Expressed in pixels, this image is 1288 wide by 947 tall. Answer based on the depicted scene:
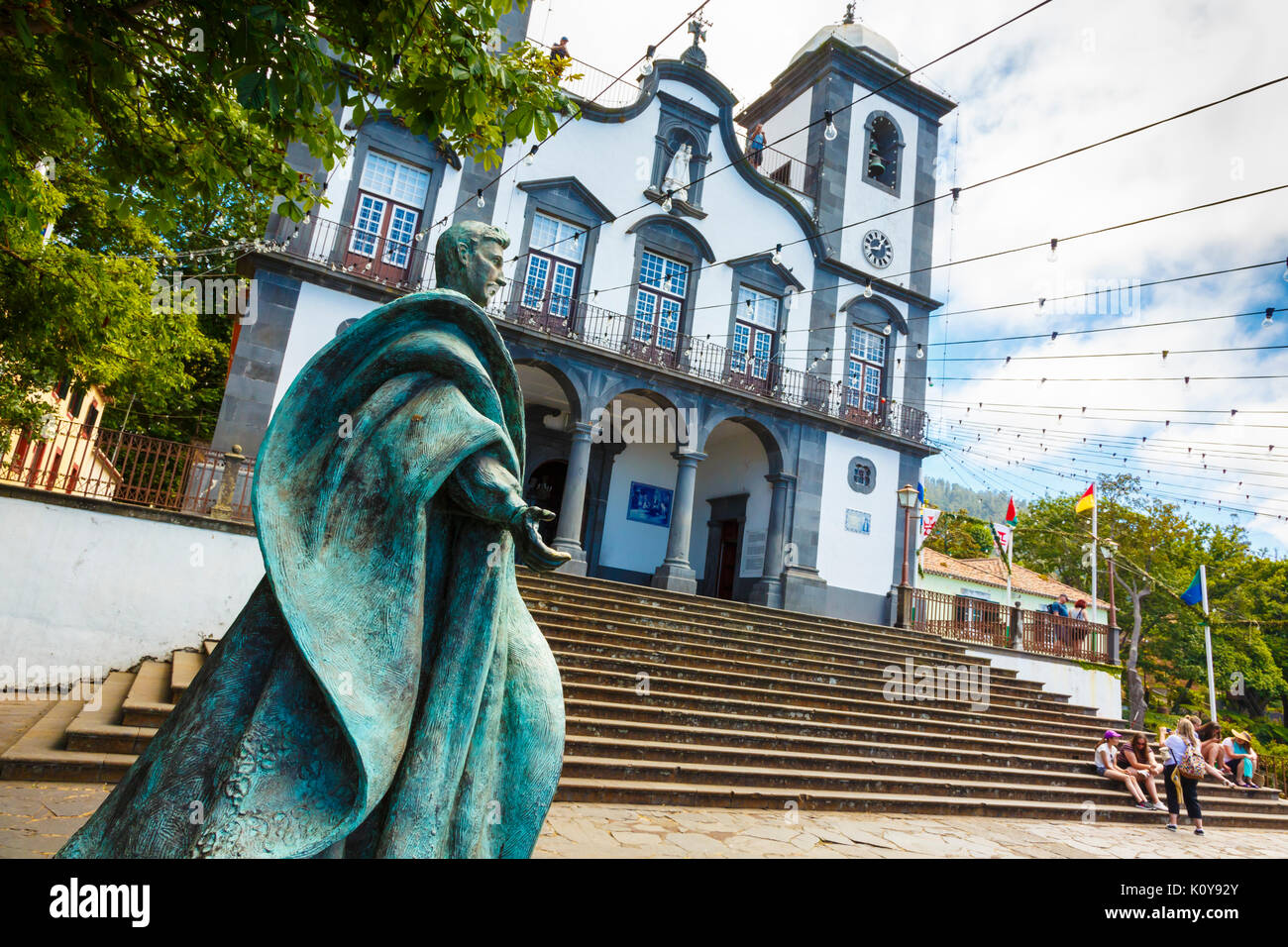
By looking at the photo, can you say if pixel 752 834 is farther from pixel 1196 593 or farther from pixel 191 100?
pixel 1196 593

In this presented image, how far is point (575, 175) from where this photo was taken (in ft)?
48.8

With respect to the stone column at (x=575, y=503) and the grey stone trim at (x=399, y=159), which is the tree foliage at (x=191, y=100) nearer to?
the grey stone trim at (x=399, y=159)

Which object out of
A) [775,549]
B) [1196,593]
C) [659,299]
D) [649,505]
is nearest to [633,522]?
[649,505]

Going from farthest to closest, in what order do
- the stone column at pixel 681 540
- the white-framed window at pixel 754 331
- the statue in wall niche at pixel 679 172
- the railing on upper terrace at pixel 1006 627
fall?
the white-framed window at pixel 754 331, the statue in wall niche at pixel 679 172, the railing on upper terrace at pixel 1006 627, the stone column at pixel 681 540

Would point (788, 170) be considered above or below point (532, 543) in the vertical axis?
above

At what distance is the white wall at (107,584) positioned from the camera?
283 inches

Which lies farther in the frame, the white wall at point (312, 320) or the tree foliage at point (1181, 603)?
the tree foliage at point (1181, 603)

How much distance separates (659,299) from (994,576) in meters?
21.4

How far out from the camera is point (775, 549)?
50.7 feet

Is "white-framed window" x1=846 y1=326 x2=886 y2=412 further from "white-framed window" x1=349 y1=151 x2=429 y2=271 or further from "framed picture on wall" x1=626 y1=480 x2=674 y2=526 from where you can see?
"white-framed window" x1=349 y1=151 x2=429 y2=271

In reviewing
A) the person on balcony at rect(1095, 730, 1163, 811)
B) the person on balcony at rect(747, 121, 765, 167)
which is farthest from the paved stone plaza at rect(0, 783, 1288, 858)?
the person on balcony at rect(747, 121, 765, 167)

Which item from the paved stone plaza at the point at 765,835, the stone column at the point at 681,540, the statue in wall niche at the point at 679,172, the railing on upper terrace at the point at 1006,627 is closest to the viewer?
the paved stone plaza at the point at 765,835

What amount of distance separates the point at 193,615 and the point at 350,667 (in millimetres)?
7616

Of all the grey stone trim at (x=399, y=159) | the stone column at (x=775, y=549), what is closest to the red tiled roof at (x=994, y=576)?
the stone column at (x=775, y=549)
